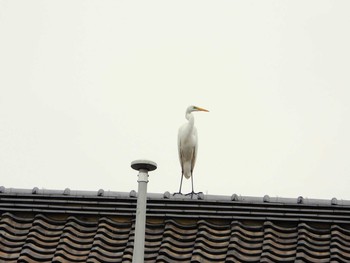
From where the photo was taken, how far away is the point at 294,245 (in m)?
11.4

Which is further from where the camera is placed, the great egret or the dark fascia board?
the great egret

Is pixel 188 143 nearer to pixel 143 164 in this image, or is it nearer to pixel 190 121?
pixel 190 121

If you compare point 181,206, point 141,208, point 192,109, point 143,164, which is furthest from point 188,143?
point 141,208

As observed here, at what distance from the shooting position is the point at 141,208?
9.19 m

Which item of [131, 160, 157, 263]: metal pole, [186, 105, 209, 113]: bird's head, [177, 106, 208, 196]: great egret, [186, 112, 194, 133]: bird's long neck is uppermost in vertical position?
[186, 105, 209, 113]: bird's head

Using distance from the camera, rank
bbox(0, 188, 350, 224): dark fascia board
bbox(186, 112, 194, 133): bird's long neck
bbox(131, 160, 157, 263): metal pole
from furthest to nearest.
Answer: bbox(186, 112, 194, 133): bird's long neck, bbox(0, 188, 350, 224): dark fascia board, bbox(131, 160, 157, 263): metal pole

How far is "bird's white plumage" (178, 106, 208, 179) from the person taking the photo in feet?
55.9

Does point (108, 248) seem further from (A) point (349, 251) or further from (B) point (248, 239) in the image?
(A) point (349, 251)

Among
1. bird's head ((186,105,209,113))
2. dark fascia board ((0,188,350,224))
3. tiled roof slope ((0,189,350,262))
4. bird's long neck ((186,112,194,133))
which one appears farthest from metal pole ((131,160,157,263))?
bird's head ((186,105,209,113))

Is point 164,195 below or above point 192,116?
below

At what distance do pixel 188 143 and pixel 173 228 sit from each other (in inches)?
213

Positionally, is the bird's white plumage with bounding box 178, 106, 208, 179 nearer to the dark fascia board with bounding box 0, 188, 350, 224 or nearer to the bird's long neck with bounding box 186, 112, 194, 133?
the bird's long neck with bounding box 186, 112, 194, 133

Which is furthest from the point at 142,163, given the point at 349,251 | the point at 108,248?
the point at 349,251

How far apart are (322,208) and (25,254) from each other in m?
3.32
